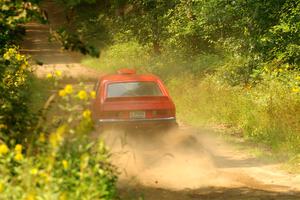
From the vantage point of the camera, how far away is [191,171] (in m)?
11.6

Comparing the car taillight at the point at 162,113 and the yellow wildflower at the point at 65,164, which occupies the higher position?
the yellow wildflower at the point at 65,164

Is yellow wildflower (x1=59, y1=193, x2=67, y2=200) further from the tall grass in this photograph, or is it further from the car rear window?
the tall grass

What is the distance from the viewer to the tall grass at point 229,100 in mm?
14062

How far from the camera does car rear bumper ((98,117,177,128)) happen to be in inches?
479

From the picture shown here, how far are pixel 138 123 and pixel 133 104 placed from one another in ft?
1.33

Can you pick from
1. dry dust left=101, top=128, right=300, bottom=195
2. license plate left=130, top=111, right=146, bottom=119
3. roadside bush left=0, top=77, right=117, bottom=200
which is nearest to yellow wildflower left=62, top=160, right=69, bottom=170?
roadside bush left=0, top=77, right=117, bottom=200

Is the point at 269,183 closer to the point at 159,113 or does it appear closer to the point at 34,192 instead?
the point at 159,113

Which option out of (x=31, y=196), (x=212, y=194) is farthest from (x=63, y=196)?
(x=212, y=194)

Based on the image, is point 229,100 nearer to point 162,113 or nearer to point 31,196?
point 162,113

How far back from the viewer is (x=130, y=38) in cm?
3275

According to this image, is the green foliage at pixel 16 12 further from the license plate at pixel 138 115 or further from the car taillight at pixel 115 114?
the license plate at pixel 138 115

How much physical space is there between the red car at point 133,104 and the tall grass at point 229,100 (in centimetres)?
283

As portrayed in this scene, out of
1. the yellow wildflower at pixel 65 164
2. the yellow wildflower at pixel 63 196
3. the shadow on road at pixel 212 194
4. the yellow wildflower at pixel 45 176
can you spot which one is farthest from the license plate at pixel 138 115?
the yellow wildflower at pixel 63 196

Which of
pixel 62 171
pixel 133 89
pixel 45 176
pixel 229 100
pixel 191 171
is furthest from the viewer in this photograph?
pixel 229 100
